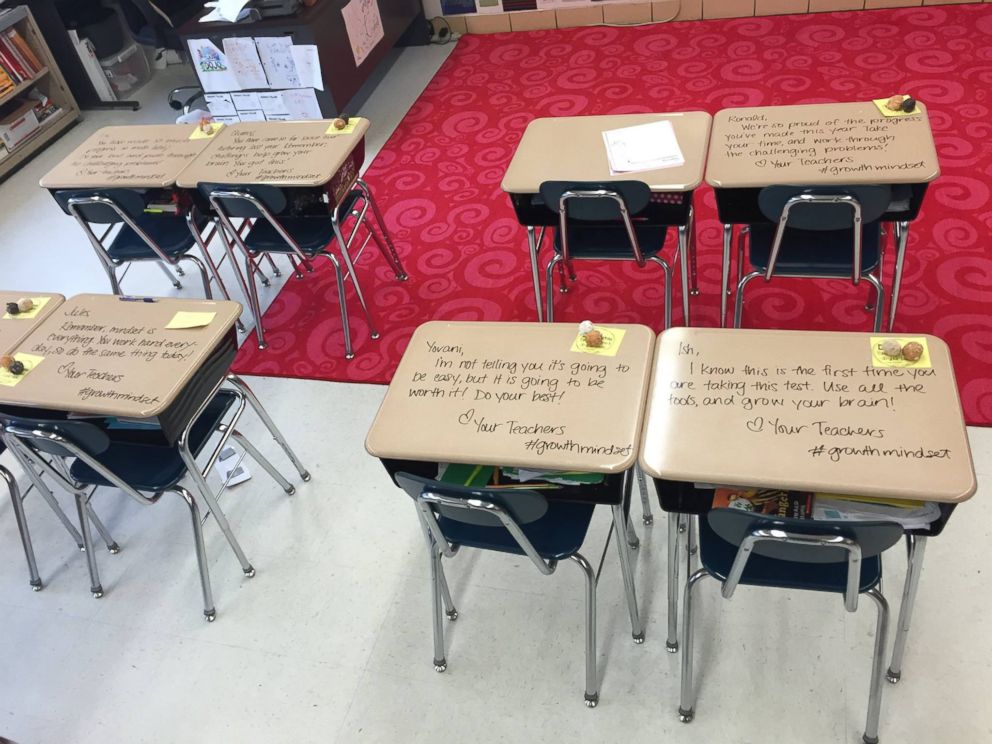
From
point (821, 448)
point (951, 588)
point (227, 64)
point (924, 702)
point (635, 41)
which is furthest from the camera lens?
point (635, 41)

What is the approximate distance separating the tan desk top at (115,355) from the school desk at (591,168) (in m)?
0.96

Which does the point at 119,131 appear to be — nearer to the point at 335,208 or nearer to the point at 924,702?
the point at 335,208

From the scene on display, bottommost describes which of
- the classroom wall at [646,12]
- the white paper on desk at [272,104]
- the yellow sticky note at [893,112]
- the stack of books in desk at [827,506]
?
the classroom wall at [646,12]

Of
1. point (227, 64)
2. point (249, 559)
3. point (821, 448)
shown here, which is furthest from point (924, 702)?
point (227, 64)

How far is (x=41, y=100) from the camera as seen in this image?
4848 mm

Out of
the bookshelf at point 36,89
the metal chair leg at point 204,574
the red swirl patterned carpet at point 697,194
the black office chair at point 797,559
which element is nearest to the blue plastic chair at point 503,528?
the black office chair at point 797,559

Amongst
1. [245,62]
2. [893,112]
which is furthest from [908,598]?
[245,62]

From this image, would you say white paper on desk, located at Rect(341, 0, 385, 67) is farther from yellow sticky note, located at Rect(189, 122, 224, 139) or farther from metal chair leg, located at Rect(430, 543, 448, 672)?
metal chair leg, located at Rect(430, 543, 448, 672)

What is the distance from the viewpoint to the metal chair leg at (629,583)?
1653mm

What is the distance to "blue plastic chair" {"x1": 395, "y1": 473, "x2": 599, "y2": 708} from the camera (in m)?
1.45

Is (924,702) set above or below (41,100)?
below

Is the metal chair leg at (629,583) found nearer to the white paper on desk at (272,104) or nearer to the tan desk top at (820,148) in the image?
the tan desk top at (820,148)

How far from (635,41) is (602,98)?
2.65ft

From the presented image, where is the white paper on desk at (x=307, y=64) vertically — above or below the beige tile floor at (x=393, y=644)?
above
